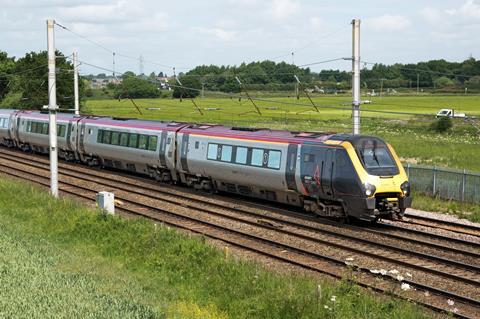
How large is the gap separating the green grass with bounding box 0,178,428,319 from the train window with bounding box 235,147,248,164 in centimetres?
672

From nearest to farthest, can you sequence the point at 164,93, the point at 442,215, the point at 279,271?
the point at 279,271 → the point at 442,215 → the point at 164,93

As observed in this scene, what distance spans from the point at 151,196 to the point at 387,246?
41.3 ft

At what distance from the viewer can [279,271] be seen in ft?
57.9

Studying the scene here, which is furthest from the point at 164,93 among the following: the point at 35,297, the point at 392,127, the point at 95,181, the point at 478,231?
the point at 35,297

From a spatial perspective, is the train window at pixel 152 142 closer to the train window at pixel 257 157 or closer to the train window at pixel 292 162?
the train window at pixel 257 157

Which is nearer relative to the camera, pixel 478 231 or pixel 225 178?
pixel 478 231

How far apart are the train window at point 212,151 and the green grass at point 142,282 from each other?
757 cm

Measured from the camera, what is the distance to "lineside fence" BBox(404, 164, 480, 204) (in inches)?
1065

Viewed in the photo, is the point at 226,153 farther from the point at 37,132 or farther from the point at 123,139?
the point at 37,132

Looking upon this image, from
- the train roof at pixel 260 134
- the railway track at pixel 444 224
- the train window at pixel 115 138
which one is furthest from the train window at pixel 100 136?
the railway track at pixel 444 224

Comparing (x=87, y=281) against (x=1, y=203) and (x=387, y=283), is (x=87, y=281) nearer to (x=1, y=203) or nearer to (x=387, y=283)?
(x=387, y=283)

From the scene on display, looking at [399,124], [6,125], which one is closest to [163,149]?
[6,125]

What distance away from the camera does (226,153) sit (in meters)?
28.2

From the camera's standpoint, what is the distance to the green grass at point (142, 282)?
13.1 m
